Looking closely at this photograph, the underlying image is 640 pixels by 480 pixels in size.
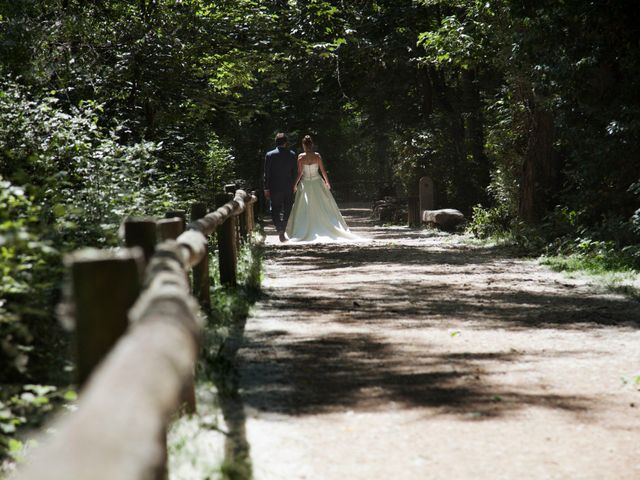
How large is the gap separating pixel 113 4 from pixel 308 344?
463 inches

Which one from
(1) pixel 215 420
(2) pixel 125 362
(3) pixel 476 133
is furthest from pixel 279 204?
(2) pixel 125 362

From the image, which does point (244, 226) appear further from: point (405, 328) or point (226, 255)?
point (405, 328)

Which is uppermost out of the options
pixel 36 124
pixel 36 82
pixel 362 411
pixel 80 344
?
pixel 36 82

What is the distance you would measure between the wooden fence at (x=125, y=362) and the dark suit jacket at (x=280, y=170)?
50.4 ft

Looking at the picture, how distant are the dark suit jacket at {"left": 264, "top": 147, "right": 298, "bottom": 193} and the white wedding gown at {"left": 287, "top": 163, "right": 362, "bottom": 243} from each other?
391 mm

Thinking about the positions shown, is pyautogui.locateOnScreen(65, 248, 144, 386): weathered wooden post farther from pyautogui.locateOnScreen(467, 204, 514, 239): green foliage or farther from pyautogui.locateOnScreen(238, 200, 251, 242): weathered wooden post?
pyautogui.locateOnScreen(467, 204, 514, 239): green foliage

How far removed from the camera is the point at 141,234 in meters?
5.05

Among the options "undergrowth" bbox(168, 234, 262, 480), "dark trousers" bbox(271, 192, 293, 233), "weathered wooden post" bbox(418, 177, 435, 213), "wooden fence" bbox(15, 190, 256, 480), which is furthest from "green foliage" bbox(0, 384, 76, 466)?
"weathered wooden post" bbox(418, 177, 435, 213)

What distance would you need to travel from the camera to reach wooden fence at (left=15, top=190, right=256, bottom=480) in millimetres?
1757

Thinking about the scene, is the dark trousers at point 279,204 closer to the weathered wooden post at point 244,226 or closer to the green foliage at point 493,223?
the weathered wooden post at point 244,226

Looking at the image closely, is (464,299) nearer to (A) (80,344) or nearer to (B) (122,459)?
(A) (80,344)

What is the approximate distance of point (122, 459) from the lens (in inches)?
69.4

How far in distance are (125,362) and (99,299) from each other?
109 cm

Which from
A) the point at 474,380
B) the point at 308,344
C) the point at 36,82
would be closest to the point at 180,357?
the point at 474,380
